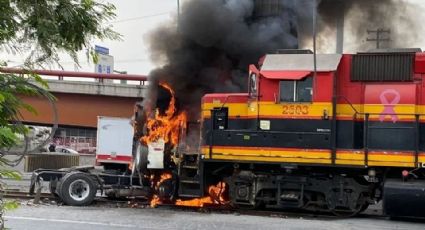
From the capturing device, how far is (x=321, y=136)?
11141mm

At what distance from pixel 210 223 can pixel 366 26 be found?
293 inches

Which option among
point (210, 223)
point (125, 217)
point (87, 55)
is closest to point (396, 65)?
point (210, 223)

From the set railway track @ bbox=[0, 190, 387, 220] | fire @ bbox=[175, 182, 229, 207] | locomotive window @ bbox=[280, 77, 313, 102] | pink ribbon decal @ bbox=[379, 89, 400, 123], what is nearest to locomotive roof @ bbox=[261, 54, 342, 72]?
locomotive window @ bbox=[280, 77, 313, 102]

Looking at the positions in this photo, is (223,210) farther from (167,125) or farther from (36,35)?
(36,35)

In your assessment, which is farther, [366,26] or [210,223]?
[366,26]

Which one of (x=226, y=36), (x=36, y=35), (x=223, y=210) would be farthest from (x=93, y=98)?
(x=36, y=35)

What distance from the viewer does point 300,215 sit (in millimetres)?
11672

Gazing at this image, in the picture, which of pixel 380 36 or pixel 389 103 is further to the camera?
pixel 380 36

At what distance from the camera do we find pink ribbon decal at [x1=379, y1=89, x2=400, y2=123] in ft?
35.6

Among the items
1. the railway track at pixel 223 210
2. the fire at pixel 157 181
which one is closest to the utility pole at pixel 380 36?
the railway track at pixel 223 210

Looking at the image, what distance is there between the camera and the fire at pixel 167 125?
41.4ft

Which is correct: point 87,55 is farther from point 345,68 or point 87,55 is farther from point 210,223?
point 345,68

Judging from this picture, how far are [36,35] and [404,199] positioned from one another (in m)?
9.34

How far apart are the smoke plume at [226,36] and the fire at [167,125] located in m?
0.34
